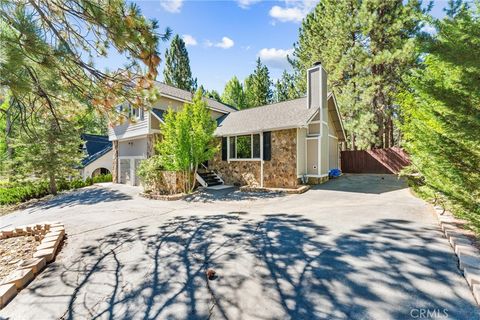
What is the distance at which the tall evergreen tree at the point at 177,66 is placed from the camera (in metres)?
31.7

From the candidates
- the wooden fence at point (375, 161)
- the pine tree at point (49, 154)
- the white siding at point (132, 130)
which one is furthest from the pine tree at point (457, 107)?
the wooden fence at point (375, 161)

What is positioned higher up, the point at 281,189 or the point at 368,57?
the point at 368,57

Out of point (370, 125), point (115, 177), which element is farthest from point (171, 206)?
point (370, 125)

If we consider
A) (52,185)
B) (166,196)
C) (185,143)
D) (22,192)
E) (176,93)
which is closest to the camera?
(166,196)

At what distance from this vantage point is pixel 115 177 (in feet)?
57.0

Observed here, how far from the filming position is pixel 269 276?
132 inches

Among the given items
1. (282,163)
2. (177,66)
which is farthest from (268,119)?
(177,66)

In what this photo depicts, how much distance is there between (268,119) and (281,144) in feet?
6.70

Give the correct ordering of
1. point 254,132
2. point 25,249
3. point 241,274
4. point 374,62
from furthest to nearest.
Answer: point 374,62, point 254,132, point 25,249, point 241,274

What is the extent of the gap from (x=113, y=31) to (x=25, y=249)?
501cm

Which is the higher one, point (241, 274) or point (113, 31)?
point (113, 31)

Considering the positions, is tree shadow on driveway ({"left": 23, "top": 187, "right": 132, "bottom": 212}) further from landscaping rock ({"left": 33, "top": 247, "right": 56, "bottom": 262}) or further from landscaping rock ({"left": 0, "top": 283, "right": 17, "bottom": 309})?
landscaping rock ({"left": 0, "top": 283, "right": 17, "bottom": 309})

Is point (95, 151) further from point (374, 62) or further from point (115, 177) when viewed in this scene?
point (374, 62)

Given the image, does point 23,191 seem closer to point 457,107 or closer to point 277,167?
point 277,167
